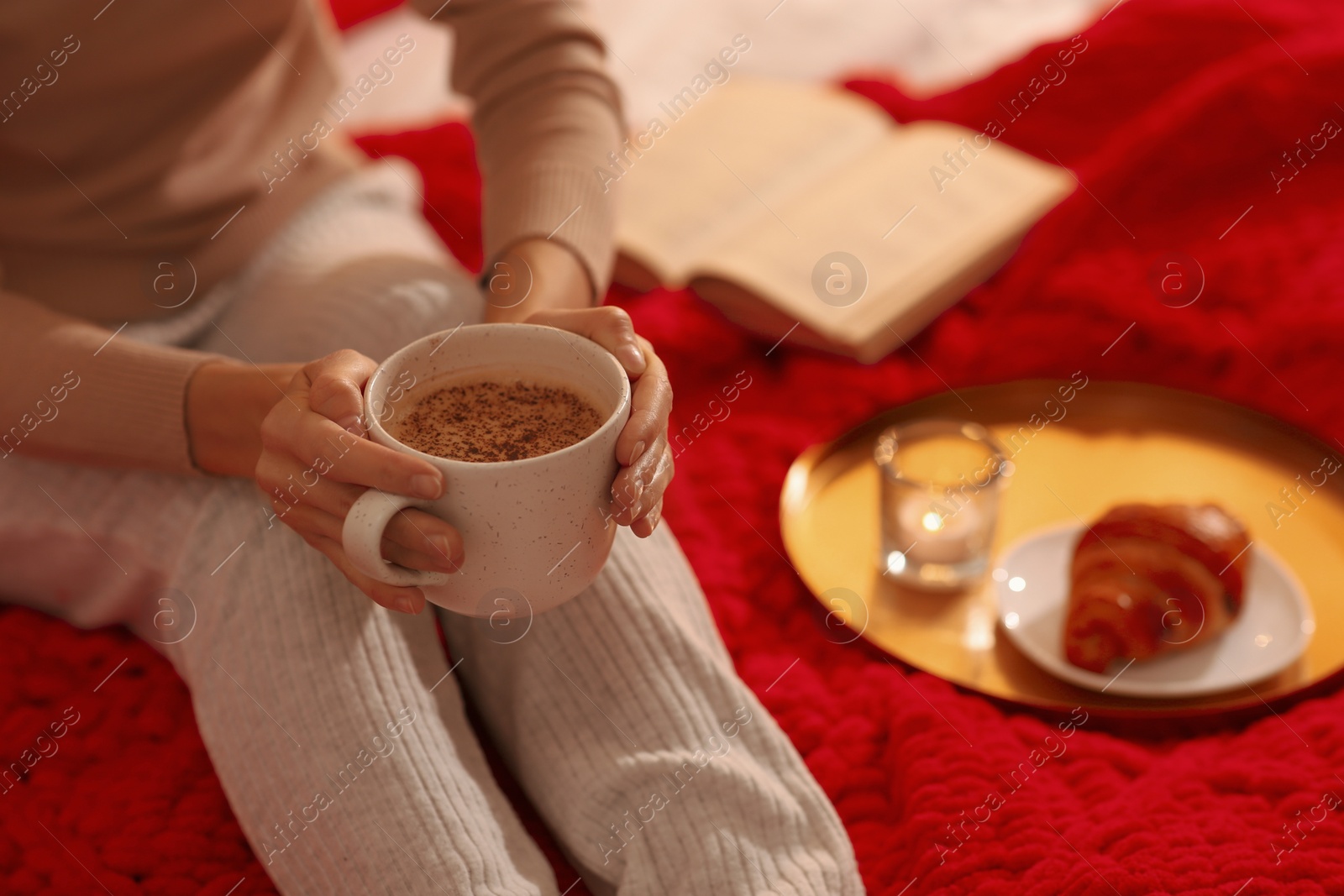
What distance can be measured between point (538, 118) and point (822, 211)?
1.26ft

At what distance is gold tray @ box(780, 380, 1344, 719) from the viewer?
2.51 feet

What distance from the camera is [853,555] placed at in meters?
0.87

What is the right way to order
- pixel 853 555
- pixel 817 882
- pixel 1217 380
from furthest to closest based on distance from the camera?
pixel 1217 380 → pixel 853 555 → pixel 817 882

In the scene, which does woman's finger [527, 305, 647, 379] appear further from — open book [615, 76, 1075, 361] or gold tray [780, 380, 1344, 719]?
open book [615, 76, 1075, 361]

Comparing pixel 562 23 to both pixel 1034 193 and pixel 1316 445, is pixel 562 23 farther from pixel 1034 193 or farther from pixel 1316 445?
pixel 1316 445

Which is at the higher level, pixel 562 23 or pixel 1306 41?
pixel 562 23

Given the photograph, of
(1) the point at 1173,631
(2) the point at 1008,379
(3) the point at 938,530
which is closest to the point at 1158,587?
(1) the point at 1173,631

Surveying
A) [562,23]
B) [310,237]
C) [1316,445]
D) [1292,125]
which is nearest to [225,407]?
[310,237]

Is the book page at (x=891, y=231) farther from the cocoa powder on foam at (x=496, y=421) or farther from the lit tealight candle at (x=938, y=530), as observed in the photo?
the cocoa powder on foam at (x=496, y=421)

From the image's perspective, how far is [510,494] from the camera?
505mm

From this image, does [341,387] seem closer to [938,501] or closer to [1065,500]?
[938,501]

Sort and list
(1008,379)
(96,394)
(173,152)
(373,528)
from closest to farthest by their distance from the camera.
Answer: (373,528)
(96,394)
(173,152)
(1008,379)

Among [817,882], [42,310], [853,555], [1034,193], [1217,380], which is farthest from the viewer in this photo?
[1034,193]

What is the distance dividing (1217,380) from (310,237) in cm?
79
